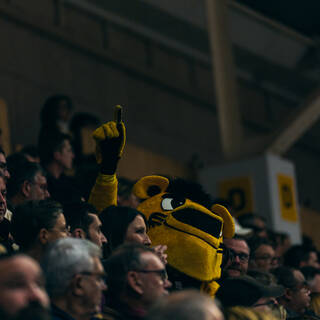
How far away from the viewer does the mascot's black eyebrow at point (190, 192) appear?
4.67 m

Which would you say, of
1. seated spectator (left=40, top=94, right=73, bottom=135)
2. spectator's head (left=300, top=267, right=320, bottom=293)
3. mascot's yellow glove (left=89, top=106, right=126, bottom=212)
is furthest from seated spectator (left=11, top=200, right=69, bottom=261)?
seated spectator (left=40, top=94, right=73, bottom=135)

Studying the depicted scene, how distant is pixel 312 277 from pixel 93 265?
10.2ft

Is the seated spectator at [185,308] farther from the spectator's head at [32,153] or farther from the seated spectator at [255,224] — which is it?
the seated spectator at [255,224]

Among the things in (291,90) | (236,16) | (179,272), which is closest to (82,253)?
(179,272)

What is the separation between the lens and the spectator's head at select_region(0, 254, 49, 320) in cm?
281

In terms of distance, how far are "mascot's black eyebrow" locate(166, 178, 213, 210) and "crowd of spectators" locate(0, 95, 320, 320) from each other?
0.26 meters

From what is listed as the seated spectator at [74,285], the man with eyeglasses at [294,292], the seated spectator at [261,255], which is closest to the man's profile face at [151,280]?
the seated spectator at [74,285]

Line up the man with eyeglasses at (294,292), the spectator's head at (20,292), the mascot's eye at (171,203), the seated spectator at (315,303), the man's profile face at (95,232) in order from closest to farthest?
the spectator's head at (20,292) → the man's profile face at (95,232) → the mascot's eye at (171,203) → the man with eyeglasses at (294,292) → the seated spectator at (315,303)

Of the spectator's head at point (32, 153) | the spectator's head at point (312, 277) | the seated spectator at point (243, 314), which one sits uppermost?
the spectator's head at point (32, 153)

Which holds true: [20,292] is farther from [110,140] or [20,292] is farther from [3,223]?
[110,140]

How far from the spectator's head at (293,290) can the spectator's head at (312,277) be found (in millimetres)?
502

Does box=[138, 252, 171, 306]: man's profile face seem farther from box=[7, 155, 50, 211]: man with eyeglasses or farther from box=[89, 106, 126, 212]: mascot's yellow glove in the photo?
box=[7, 155, 50, 211]: man with eyeglasses

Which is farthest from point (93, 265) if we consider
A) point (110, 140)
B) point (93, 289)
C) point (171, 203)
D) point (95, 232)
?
point (110, 140)

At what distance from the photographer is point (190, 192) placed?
4695 mm
